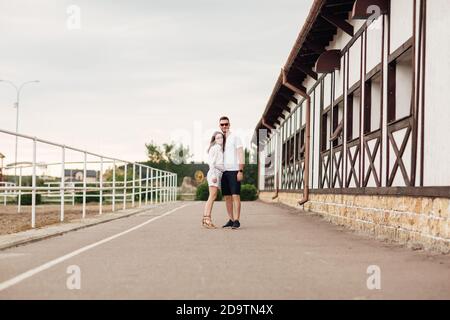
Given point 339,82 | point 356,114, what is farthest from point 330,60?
point 356,114

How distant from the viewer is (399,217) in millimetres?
10859

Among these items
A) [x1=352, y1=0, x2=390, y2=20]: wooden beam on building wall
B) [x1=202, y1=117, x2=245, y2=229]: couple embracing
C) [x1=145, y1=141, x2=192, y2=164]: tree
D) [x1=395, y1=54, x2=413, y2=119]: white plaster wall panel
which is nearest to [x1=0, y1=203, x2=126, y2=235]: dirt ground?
[x1=202, y1=117, x2=245, y2=229]: couple embracing

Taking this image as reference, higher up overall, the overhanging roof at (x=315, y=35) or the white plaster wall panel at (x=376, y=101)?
the overhanging roof at (x=315, y=35)

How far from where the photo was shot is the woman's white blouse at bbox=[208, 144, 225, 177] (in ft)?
44.8

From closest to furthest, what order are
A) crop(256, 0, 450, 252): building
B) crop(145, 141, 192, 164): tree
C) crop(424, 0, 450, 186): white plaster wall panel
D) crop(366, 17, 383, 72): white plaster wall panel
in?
crop(424, 0, 450, 186): white plaster wall panel < crop(256, 0, 450, 252): building < crop(366, 17, 383, 72): white plaster wall panel < crop(145, 141, 192, 164): tree

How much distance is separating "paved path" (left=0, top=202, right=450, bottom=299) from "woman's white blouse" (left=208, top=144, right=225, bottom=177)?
1.83 meters

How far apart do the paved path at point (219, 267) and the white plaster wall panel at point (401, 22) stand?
312 centimetres

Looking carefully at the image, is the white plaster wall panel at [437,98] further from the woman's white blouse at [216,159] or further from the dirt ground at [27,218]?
the dirt ground at [27,218]

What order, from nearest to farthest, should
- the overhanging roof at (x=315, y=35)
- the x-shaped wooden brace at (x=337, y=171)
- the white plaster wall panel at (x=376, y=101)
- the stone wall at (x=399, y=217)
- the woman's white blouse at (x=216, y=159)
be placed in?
the stone wall at (x=399, y=217) → the woman's white blouse at (x=216, y=159) → the white plaster wall panel at (x=376, y=101) → the overhanging roof at (x=315, y=35) → the x-shaped wooden brace at (x=337, y=171)

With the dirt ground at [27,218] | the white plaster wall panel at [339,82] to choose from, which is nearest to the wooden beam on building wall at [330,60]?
the white plaster wall panel at [339,82]

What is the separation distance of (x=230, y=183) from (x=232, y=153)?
0.54 meters

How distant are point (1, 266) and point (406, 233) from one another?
5.44 m

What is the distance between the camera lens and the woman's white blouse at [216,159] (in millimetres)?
13664

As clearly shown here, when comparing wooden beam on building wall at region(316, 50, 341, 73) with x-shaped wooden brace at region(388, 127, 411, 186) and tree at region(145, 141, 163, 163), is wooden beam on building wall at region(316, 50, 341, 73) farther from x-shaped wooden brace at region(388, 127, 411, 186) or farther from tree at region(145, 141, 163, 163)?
tree at region(145, 141, 163, 163)
